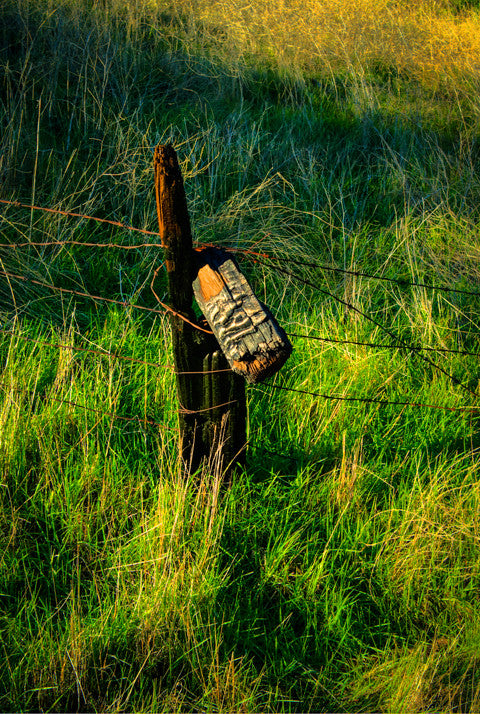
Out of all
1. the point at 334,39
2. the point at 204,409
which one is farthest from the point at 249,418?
the point at 334,39

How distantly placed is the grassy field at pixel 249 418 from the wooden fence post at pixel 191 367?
0.11 m

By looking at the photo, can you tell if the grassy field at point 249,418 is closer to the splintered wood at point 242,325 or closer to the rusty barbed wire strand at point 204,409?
the rusty barbed wire strand at point 204,409

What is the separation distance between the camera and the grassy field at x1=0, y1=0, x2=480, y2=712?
5.52 ft

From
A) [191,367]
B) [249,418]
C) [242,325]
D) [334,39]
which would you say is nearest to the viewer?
[242,325]

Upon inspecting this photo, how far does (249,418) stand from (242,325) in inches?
37.9

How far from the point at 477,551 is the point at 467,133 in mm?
3863

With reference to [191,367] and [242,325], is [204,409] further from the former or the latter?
[242,325]

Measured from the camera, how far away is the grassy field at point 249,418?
1.68m

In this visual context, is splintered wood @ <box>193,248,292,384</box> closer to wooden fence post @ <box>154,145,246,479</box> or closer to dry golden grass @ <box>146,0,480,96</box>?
wooden fence post @ <box>154,145,246,479</box>

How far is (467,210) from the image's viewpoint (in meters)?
3.92

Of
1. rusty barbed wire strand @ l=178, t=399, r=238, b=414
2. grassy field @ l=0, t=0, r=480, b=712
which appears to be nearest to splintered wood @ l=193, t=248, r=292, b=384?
rusty barbed wire strand @ l=178, t=399, r=238, b=414

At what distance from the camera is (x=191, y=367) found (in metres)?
1.86

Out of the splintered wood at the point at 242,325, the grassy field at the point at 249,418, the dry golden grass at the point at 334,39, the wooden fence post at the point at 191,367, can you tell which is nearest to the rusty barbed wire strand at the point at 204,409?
the wooden fence post at the point at 191,367

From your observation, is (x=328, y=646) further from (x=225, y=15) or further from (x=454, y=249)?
(x=225, y=15)
